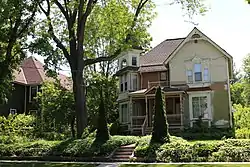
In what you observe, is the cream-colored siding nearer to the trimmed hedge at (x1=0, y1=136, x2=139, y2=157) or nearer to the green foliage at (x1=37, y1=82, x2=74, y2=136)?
the green foliage at (x1=37, y1=82, x2=74, y2=136)

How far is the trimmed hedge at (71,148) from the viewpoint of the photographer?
19.4 m

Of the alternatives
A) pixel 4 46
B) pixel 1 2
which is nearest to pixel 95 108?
pixel 4 46

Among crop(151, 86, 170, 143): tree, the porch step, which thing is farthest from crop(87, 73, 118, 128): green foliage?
crop(151, 86, 170, 143): tree

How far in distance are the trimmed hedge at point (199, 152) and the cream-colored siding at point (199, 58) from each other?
1317 cm

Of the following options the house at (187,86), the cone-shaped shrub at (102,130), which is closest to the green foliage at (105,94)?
the house at (187,86)

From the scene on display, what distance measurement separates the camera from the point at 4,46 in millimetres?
26391

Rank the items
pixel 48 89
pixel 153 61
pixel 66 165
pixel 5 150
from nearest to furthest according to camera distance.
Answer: pixel 66 165 → pixel 5 150 → pixel 153 61 → pixel 48 89

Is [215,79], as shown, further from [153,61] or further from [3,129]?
[3,129]

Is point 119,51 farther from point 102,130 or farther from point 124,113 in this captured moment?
point 124,113

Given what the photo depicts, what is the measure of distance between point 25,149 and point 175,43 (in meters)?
19.9

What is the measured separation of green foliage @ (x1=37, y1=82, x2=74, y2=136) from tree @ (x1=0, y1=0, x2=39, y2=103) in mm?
7536

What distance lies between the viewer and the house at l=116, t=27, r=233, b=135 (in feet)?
96.3

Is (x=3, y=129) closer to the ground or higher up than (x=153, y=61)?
closer to the ground

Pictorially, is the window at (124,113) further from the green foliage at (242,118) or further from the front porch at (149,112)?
the green foliage at (242,118)
